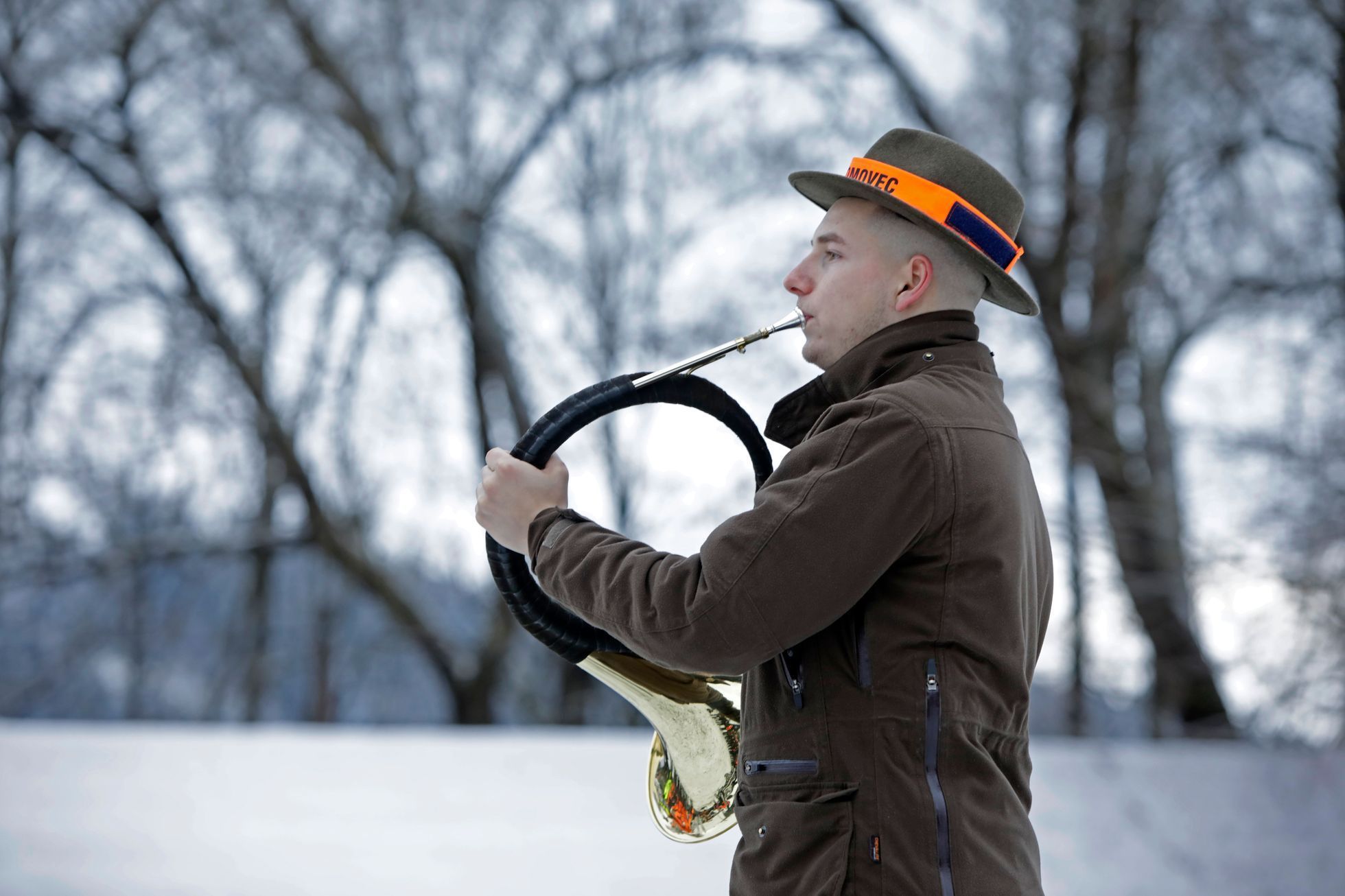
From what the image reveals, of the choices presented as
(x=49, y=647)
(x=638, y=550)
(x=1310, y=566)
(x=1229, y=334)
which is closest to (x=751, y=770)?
(x=638, y=550)

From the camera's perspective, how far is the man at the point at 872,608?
3.82 ft

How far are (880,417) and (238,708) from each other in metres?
6.20

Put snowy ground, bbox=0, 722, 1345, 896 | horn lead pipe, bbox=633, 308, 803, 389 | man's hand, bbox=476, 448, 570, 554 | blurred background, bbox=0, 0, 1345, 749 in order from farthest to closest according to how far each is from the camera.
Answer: blurred background, bbox=0, 0, 1345, 749 → snowy ground, bbox=0, 722, 1345, 896 → horn lead pipe, bbox=633, 308, 803, 389 → man's hand, bbox=476, 448, 570, 554

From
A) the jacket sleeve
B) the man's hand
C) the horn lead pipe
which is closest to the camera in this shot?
the jacket sleeve

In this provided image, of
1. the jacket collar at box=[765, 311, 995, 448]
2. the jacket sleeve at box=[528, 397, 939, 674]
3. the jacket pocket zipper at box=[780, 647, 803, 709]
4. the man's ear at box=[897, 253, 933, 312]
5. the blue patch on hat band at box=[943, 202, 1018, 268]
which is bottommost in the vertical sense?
the jacket pocket zipper at box=[780, 647, 803, 709]

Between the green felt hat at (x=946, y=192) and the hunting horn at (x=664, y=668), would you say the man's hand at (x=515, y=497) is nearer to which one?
the hunting horn at (x=664, y=668)

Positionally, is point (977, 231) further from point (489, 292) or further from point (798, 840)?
point (489, 292)

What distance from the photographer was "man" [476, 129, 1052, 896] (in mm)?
1164

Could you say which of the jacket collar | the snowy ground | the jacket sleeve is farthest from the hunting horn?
the snowy ground

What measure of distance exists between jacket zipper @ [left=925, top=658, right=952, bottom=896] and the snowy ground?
2.66 meters

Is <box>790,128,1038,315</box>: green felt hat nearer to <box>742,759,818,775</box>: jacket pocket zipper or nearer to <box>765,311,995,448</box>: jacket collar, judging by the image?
<box>765,311,995,448</box>: jacket collar

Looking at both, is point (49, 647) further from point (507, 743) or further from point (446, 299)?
point (507, 743)

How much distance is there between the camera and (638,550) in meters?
1.24

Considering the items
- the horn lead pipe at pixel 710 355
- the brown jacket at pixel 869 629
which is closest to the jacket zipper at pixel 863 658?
the brown jacket at pixel 869 629
